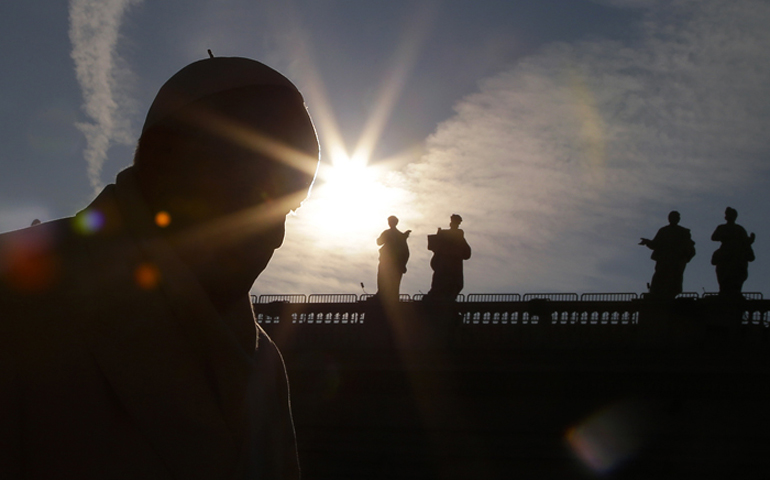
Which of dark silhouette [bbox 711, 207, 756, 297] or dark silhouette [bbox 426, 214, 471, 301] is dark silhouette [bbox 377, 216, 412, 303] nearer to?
dark silhouette [bbox 426, 214, 471, 301]

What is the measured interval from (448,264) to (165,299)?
54.3 ft

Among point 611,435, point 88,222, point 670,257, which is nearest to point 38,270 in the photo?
point 88,222

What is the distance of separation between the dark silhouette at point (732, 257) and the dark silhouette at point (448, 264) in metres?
5.86

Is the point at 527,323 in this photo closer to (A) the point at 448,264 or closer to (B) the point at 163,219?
(A) the point at 448,264

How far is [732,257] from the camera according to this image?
15086 millimetres

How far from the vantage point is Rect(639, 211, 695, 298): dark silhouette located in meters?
15.4

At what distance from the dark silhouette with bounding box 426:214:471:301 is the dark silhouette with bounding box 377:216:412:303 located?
820 mm

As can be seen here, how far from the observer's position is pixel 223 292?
4.90 ft

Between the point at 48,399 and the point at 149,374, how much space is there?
0.17 m

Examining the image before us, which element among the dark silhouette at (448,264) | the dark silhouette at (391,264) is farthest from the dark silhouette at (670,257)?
the dark silhouette at (391,264)

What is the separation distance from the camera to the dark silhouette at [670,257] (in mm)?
15352

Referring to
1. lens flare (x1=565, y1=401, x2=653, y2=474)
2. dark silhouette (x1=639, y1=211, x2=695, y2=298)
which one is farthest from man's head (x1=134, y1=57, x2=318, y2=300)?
dark silhouette (x1=639, y1=211, x2=695, y2=298)

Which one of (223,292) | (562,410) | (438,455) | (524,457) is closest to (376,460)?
(438,455)

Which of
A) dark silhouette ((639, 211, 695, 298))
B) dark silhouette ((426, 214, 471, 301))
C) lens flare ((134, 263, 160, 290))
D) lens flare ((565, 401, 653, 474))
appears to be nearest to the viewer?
lens flare ((134, 263, 160, 290))
